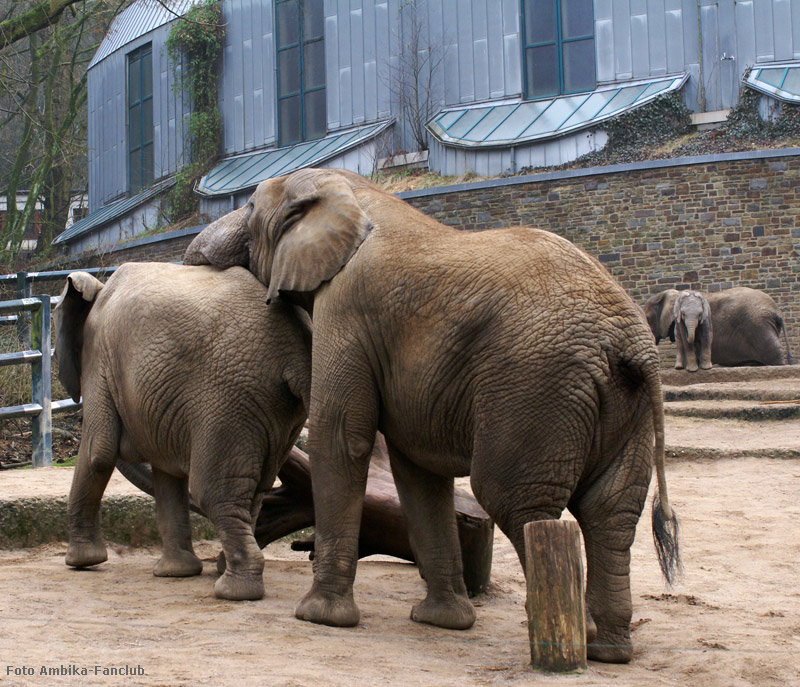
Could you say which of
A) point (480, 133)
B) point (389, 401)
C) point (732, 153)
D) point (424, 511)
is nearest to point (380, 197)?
point (389, 401)

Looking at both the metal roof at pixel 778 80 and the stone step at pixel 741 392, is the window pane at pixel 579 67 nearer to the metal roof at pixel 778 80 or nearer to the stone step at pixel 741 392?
the metal roof at pixel 778 80

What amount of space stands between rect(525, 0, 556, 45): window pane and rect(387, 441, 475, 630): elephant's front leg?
2538cm

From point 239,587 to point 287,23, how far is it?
95.6 ft

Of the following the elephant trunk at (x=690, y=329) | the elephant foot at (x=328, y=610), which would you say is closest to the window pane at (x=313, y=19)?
the elephant trunk at (x=690, y=329)

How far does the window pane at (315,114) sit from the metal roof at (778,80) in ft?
38.3

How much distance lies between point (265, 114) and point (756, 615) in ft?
94.0

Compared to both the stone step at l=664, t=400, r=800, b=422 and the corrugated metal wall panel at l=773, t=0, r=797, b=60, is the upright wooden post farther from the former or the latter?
the corrugated metal wall panel at l=773, t=0, r=797, b=60

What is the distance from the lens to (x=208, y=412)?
5.52m

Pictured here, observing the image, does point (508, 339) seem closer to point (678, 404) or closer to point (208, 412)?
point (208, 412)

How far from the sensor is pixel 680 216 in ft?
83.9

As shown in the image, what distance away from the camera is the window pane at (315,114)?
3188 centimetres

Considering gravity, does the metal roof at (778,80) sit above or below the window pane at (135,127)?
below

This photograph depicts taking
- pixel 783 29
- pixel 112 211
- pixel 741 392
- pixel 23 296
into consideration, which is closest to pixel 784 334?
pixel 783 29

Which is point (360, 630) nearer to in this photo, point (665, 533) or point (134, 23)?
point (665, 533)
